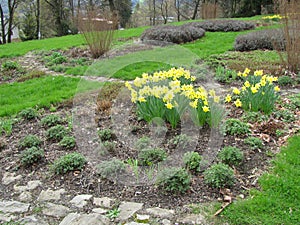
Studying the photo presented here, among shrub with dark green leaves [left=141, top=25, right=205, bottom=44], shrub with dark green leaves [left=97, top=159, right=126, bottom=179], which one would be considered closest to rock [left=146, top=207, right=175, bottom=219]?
shrub with dark green leaves [left=97, top=159, right=126, bottom=179]

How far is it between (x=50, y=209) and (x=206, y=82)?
4045 millimetres

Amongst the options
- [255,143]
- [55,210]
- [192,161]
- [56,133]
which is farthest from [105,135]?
[255,143]

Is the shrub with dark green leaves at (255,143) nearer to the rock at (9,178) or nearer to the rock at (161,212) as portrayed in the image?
the rock at (161,212)

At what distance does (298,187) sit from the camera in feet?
9.07

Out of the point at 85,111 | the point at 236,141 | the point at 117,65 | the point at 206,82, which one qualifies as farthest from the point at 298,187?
the point at 117,65

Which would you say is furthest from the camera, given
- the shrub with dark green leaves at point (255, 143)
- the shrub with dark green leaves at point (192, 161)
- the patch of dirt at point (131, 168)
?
the shrub with dark green leaves at point (255, 143)

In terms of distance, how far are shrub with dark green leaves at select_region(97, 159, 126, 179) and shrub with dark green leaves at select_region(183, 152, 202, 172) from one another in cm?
62

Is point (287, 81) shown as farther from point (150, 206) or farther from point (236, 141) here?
point (150, 206)

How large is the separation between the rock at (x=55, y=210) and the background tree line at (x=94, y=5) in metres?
14.5

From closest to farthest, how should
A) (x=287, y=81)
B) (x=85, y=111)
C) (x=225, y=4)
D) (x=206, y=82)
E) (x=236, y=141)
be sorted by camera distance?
(x=236, y=141), (x=85, y=111), (x=287, y=81), (x=206, y=82), (x=225, y=4)

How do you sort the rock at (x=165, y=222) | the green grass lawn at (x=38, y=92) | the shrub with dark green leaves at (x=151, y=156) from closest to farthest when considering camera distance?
1. the rock at (x=165, y=222)
2. the shrub with dark green leaves at (x=151, y=156)
3. the green grass lawn at (x=38, y=92)

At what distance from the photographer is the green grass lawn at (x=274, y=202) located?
245cm

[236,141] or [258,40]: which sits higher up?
[258,40]

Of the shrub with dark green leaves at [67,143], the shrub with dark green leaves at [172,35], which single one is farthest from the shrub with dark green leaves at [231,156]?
the shrub with dark green leaves at [172,35]
